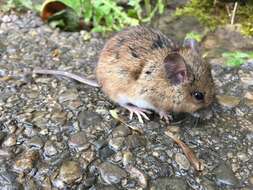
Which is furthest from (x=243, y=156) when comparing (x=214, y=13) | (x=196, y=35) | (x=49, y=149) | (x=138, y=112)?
(x=214, y=13)

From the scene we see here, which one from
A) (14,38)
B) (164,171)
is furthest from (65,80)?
(164,171)

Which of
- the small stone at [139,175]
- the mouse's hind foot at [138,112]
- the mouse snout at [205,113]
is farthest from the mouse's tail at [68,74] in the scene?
the small stone at [139,175]

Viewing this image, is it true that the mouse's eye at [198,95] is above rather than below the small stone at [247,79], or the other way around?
above

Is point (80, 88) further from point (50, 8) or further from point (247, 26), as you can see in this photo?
point (247, 26)

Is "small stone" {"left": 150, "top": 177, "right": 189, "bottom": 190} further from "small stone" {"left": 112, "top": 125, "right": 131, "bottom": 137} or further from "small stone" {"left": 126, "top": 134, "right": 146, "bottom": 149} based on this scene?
"small stone" {"left": 112, "top": 125, "right": 131, "bottom": 137}

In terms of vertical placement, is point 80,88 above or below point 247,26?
below

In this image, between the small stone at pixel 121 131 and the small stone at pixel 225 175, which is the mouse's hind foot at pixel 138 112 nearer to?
the small stone at pixel 121 131
